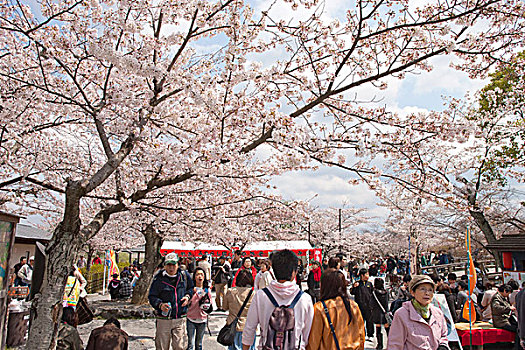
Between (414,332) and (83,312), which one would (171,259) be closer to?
(83,312)

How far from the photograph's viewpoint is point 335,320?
3176 millimetres

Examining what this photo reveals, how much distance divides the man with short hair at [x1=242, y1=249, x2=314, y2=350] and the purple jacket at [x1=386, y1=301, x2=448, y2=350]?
924 mm

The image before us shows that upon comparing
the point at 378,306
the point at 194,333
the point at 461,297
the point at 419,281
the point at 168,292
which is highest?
the point at 419,281

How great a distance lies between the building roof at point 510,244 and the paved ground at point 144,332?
7221 millimetres

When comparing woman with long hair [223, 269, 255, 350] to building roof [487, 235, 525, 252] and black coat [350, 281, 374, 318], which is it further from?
building roof [487, 235, 525, 252]

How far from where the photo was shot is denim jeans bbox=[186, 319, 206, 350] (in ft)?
18.1

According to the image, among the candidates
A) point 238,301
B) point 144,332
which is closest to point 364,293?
point 238,301

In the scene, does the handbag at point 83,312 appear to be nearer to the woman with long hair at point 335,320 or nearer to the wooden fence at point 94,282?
the woman with long hair at point 335,320

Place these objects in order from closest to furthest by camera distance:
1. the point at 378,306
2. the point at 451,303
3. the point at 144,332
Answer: the point at 451,303
the point at 378,306
the point at 144,332

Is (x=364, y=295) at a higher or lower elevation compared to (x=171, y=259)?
lower

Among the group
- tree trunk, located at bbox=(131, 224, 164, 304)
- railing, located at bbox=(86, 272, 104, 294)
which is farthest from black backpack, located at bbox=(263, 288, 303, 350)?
railing, located at bbox=(86, 272, 104, 294)

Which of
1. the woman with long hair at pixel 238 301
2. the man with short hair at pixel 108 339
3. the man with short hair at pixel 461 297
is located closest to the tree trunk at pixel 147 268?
the woman with long hair at pixel 238 301

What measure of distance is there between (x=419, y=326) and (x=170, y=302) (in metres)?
3.18

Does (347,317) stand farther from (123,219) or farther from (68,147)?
(123,219)
